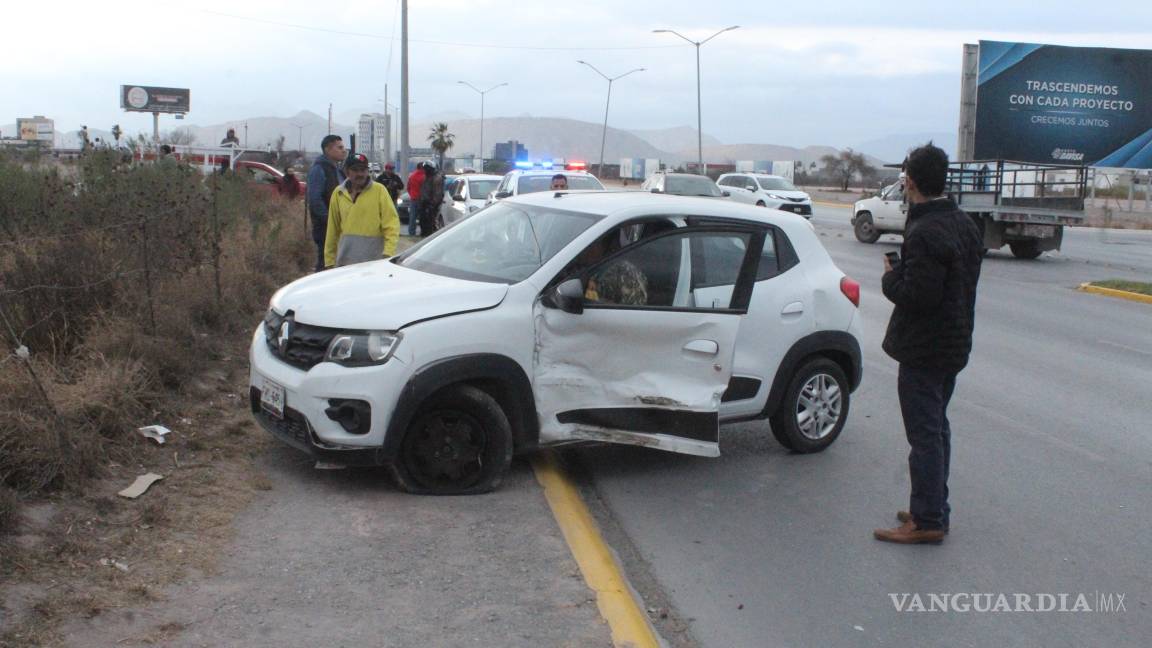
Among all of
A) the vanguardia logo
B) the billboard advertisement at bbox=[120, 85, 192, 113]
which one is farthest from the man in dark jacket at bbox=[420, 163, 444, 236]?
the billboard advertisement at bbox=[120, 85, 192, 113]

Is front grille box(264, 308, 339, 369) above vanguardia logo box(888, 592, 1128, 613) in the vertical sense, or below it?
above

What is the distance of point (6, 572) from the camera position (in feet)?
14.4

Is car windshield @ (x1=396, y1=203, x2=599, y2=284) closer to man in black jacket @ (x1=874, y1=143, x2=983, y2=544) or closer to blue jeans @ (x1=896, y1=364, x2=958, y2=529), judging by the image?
man in black jacket @ (x1=874, y1=143, x2=983, y2=544)

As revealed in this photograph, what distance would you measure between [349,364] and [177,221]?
4.91 meters

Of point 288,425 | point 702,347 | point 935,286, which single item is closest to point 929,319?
point 935,286

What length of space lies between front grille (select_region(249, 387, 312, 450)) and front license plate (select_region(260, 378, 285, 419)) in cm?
3

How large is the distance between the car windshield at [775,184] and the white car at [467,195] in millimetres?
16664

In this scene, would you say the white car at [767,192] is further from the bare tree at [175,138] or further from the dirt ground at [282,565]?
the dirt ground at [282,565]

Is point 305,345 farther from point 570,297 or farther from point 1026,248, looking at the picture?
point 1026,248

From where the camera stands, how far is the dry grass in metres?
4.66

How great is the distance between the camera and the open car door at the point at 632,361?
20.9ft

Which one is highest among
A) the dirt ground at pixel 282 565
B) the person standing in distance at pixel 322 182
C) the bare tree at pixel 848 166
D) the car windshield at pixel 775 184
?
the bare tree at pixel 848 166

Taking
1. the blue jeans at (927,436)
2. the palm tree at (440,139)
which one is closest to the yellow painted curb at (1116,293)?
the blue jeans at (927,436)

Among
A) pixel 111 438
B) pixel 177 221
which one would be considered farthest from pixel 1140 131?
pixel 111 438
